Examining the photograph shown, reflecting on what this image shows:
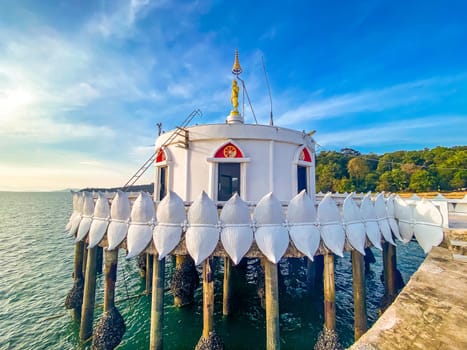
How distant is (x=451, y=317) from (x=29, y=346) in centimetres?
1476

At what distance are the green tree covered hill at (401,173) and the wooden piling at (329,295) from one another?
43263 mm

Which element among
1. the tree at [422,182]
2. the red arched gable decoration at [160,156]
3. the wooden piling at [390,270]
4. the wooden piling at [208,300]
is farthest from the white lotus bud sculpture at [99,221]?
the tree at [422,182]

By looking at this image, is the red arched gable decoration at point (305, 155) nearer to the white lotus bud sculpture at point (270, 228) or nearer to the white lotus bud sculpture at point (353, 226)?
the white lotus bud sculpture at point (353, 226)

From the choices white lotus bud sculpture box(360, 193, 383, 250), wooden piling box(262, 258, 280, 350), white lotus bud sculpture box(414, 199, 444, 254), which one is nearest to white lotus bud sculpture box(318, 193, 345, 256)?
white lotus bud sculpture box(360, 193, 383, 250)

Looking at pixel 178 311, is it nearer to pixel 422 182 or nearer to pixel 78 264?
pixel 78 264

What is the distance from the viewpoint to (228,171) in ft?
34.0

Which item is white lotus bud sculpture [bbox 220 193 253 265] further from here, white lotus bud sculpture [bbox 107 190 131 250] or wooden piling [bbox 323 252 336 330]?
white lotus bud sculpture [bbox 107 190 131 250]

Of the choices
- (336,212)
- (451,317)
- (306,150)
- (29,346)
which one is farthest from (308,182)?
(29,346)

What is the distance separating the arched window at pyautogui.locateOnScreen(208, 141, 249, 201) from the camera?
1014 cm

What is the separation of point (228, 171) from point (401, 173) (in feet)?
194

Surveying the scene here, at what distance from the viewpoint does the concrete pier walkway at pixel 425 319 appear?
287cm

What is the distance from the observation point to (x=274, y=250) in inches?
260

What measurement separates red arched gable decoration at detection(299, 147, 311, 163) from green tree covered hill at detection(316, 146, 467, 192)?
38727 millimetres

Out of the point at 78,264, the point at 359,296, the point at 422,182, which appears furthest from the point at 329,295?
the point at 422,182
